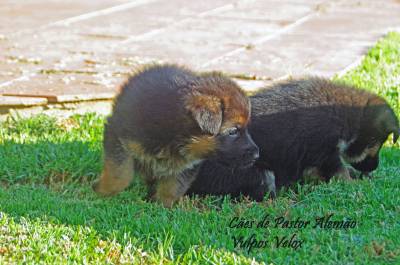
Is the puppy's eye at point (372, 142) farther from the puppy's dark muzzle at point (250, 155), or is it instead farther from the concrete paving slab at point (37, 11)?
the concrete paving slab at point (37, 11)

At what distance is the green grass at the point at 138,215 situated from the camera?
4781 millimetres

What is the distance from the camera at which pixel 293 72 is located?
9.14m

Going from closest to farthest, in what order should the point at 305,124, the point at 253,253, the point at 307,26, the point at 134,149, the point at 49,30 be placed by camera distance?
1. the point at 253,253
2. the point at 134,149
3. the point at 305,124
4. the point at 49,30
5. the point at 307,26

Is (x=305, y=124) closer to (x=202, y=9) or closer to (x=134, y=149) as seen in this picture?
(x=134, y=149)

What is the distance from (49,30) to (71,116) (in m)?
3.66

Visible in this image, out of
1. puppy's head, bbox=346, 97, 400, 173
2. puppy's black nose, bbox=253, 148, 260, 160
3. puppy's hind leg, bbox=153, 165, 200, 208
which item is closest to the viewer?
puppy's black nose, bbox=253, 148, 260, 160

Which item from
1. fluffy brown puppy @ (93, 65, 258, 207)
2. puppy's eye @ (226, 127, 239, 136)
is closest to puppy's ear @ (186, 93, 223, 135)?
fluffy brown puppy @ (93, 65, 258, 207)

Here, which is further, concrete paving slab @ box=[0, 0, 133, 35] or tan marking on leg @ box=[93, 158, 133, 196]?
concrete paving slab @ box=[0, 0, 133, 35]

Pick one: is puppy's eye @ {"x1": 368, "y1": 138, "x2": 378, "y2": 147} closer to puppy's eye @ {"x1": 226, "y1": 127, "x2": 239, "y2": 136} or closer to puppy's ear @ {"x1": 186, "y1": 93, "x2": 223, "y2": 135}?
puppy's eye @ {"x1": 226, "y1": 127, "x2": 239, "y2": 136}

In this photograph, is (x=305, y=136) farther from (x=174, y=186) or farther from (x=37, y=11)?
(x=37, y=11)

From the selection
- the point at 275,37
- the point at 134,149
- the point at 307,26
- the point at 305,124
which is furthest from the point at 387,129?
the point at 307,26

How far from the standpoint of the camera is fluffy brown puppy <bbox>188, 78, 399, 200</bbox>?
6199 millimetres

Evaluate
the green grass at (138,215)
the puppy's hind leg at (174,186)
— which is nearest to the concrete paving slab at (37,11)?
the green grass at (138,215)

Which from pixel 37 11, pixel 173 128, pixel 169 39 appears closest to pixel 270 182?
pixel 173 128
